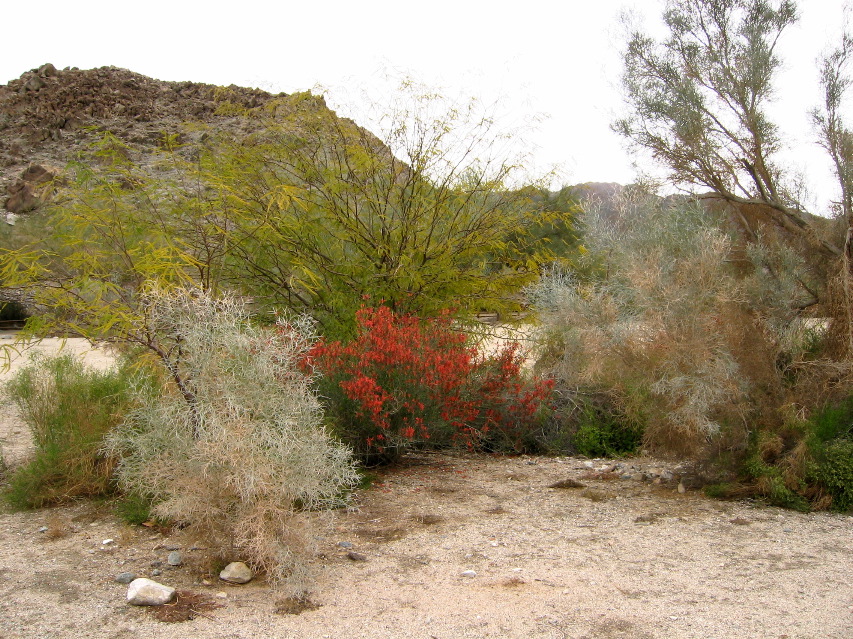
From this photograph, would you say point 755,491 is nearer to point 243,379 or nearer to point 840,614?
point 840,614

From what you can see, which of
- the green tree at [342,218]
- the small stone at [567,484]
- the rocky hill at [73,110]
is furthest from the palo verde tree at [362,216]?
the rocky hill at [73,110]

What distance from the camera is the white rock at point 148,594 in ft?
13.8

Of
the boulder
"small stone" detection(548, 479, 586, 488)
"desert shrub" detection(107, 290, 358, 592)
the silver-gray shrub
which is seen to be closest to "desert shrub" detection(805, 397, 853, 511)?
the silver-gray shrub

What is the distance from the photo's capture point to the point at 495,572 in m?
4.71

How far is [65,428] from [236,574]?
2.78 m

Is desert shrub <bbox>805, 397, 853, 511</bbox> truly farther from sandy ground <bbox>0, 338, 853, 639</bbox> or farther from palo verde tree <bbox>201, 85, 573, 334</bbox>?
palo verde tree <bbox>201, 85, 573, 334</bbox>

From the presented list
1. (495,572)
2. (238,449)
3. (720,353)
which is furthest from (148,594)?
(720,353)

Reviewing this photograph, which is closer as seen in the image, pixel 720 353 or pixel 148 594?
pixel 148 594

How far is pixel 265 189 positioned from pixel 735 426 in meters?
5.30

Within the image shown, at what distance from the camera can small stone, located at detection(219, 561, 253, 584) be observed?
4.58m

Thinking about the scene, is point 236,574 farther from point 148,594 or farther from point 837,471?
point 837,471

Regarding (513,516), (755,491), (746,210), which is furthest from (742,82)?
(513,516)

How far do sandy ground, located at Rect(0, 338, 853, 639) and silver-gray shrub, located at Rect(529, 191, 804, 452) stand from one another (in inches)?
34.1

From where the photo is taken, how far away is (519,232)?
9125 millimetres
